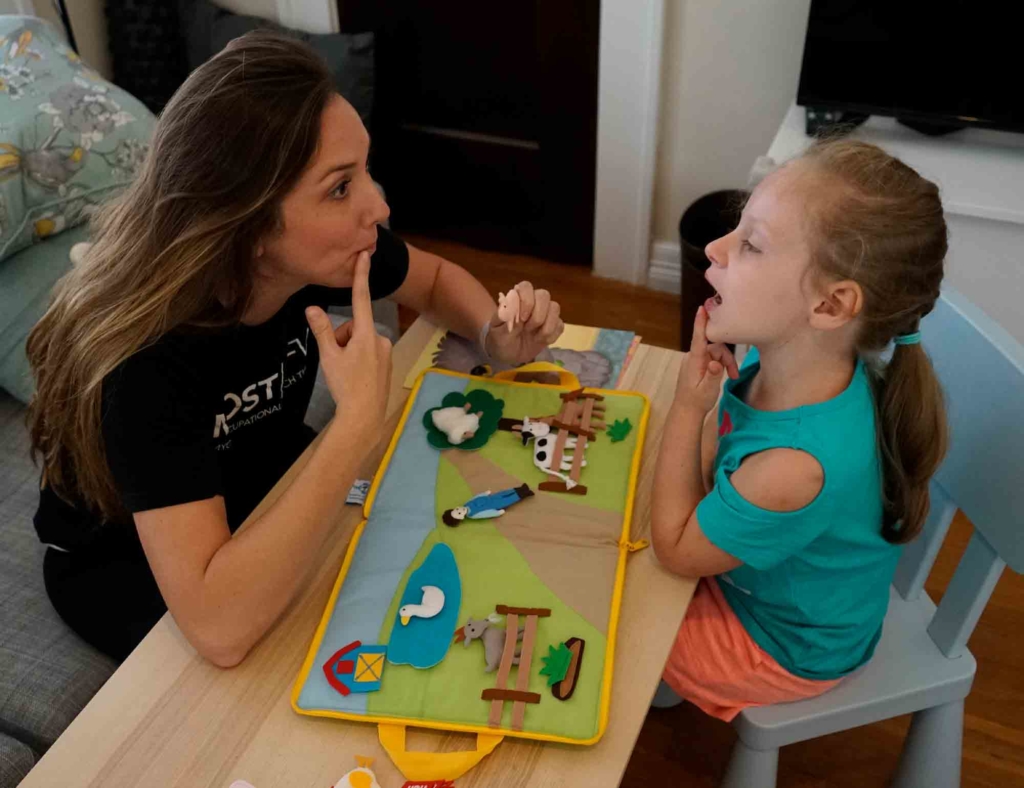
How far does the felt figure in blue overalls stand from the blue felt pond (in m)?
0.04

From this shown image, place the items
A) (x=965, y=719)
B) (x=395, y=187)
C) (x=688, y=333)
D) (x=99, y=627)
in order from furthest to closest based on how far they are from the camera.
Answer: (x=395, y=187)
(x=688, y=333)
(x=965, y=719)
(x=99, y=627)

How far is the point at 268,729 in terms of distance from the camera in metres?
0.86

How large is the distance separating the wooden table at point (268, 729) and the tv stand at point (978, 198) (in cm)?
120

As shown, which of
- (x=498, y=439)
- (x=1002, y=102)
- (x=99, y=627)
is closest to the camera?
(x=498, y=439)

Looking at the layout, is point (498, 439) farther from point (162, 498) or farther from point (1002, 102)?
point (1002, 102)

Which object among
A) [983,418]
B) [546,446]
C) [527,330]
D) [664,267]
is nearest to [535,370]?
[527,330]

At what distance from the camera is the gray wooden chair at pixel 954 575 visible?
3.43 ft

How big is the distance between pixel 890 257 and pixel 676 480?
0.31m

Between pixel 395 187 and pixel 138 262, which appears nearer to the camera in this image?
pixel 138 262

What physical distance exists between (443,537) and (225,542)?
0.23m

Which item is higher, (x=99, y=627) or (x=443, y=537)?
(x=443, y=537)

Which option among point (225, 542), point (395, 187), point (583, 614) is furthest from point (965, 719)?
point (395, 187)

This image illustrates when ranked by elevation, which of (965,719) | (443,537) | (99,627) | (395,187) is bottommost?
(965,719)

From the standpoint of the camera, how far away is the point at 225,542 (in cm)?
96
